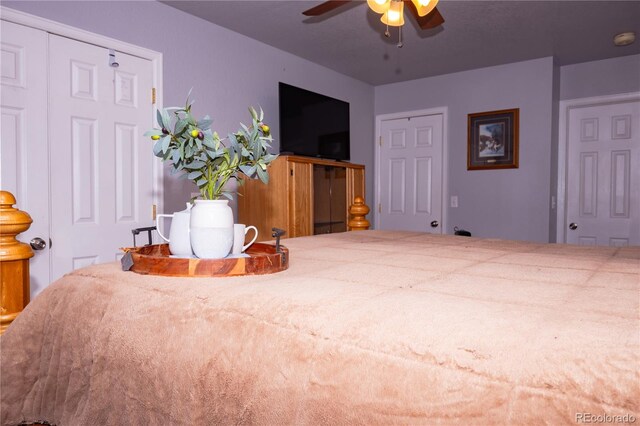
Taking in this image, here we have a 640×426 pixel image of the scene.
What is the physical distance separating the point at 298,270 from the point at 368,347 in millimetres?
529

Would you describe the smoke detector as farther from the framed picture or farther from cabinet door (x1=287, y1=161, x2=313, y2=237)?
cabinet door (x1=287, y1=161, x2=313, y2=237)

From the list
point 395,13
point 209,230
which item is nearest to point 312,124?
point 395,13

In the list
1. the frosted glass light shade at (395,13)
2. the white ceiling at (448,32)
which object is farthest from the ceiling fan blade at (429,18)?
the white ceiling at (448,32)

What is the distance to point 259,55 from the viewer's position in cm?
379

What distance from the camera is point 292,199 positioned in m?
3.34

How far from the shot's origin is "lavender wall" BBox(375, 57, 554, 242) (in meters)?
4.21

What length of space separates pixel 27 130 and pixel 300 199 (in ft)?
6.11

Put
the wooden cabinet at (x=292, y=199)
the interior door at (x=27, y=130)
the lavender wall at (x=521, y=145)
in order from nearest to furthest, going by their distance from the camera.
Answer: the interior door at (x=27, y=130) → the wooden cabinet at (x=292, y=199) → the lavender wall at (x=521, y=145)

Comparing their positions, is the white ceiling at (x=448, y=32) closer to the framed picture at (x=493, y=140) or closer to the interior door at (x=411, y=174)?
the framed picture at (x=493, y=140)

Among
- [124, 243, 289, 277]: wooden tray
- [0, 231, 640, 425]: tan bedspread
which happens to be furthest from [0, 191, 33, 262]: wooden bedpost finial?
[124, 243, 289, 277]: wooden tray

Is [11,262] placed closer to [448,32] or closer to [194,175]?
[194,175]

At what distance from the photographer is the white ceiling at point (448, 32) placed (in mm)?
3131

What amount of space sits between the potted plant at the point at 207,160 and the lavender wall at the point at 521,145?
3.84 meters

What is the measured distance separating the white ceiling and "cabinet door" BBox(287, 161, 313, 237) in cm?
117
